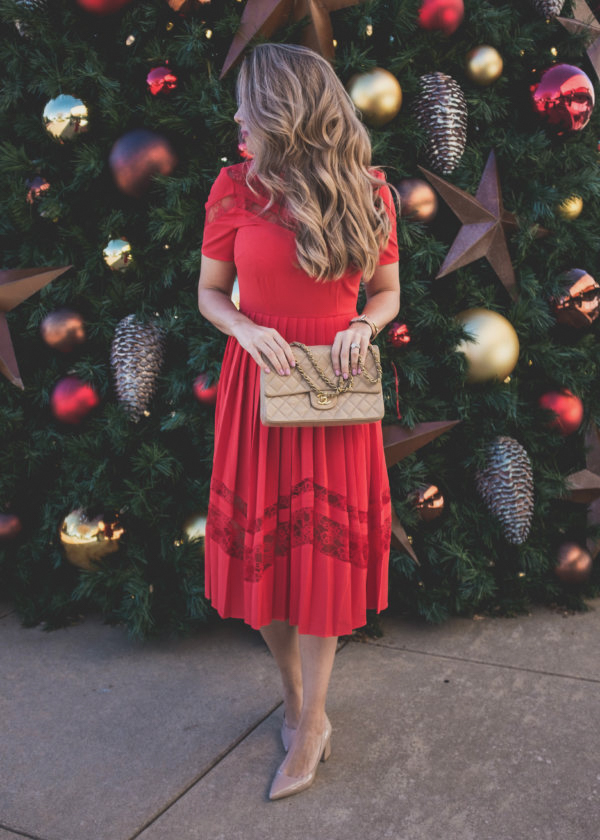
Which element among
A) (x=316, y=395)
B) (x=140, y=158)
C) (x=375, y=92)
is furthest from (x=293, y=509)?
(x=375, y=92)

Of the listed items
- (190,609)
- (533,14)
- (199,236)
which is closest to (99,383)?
(199,236)

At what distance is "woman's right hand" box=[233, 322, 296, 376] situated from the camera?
1.93m

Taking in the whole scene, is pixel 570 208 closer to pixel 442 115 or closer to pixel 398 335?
pixel 442 115

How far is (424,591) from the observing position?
3.22 meters

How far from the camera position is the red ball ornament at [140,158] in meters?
2.92

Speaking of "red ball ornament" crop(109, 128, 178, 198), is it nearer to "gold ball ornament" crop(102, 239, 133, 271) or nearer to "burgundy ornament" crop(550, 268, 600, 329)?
"gold ball ornament" crop(102, 239, 133, 271)

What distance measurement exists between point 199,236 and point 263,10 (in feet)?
2.87

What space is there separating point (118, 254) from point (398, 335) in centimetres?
121

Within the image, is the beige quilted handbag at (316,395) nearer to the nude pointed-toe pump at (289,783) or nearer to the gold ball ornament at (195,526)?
the nude pointed-toe pump at (289,783)

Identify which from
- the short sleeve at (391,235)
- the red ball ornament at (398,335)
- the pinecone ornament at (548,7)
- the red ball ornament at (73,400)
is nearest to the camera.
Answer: the short sleeve at (391,235)

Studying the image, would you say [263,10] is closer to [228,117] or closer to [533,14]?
[228,117]

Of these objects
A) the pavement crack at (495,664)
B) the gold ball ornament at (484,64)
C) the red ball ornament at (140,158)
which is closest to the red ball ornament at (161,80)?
the red ball ornament at (140,158)

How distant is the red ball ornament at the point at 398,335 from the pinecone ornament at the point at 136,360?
961 millimetres

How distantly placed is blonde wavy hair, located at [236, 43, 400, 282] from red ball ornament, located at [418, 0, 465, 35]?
4.05 feet
